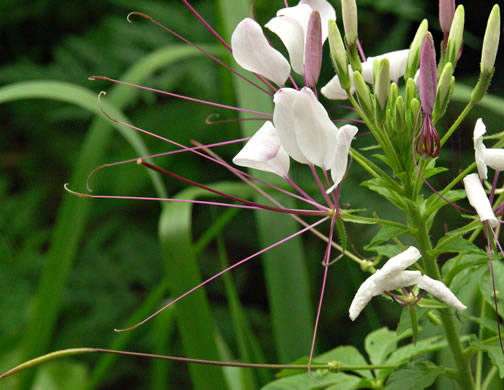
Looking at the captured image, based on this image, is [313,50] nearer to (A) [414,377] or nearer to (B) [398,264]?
(B) [398,264]

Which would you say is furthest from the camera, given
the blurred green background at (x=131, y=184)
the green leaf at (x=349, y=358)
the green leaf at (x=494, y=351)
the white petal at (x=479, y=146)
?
the blurred green background at (x=131, y=184)

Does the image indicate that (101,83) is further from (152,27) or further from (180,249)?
(180,249)

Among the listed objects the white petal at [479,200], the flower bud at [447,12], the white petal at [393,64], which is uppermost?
the flower bud at [447,12]

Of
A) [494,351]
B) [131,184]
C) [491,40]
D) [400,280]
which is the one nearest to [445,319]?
[494,351]

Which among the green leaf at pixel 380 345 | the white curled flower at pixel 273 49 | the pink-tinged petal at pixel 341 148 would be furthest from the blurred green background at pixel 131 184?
the pink-tinged petal at pixel 341 148

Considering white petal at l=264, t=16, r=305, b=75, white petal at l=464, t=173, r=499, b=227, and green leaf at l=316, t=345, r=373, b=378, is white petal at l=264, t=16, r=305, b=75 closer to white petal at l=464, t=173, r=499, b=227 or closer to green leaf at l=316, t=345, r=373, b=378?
white petal at l=464, t=173, r=499, b=227

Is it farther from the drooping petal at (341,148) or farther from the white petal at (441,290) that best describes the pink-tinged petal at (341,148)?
the white petal at (441,290)
